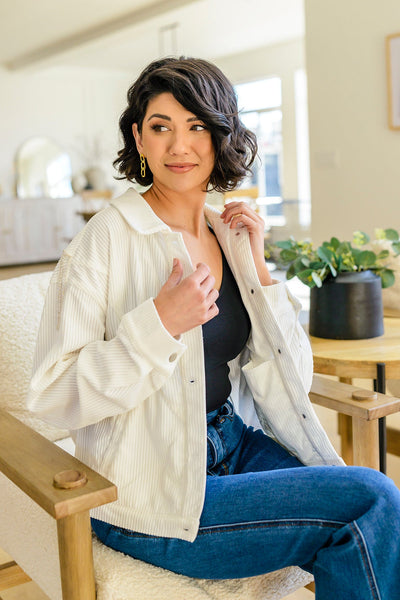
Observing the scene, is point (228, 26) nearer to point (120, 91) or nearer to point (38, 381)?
point (120, 91)

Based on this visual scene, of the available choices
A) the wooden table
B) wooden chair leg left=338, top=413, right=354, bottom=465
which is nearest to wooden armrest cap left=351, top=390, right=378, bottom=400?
the wooden table

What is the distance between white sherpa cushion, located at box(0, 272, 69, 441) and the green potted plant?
65cm

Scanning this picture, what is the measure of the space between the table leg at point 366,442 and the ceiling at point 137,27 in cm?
659

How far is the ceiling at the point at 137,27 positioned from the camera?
753 cm

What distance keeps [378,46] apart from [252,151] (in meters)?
3.68

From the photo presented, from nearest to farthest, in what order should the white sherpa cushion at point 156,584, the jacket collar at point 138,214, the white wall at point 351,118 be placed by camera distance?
the white sherpa cushion at point 156,584, the jacket collar at point 138,214, the white wall at point 351,118

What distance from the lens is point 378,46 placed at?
4574 mm

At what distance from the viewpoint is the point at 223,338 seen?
1.27 metres

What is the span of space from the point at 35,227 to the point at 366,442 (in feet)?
30.8

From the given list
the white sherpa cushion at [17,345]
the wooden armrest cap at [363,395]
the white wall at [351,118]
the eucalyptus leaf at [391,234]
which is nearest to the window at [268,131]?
the white wall at [351,118]

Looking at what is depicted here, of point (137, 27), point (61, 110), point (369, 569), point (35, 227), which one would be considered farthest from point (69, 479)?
point (61, 110)

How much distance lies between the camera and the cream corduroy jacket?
105cm

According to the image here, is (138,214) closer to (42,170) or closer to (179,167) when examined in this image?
(179,167)

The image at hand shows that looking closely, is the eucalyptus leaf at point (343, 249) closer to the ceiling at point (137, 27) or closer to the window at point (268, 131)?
the ceiling at point (137, 27)
